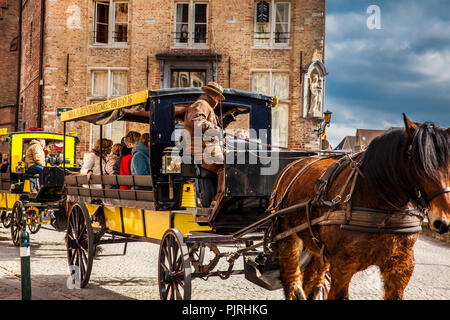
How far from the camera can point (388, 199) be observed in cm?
349

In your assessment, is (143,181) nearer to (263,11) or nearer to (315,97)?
(315,97)

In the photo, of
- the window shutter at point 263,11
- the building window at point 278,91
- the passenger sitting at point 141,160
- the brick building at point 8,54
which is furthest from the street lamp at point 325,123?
the brick building at point 8,54

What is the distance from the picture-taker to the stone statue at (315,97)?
1902 centimetres

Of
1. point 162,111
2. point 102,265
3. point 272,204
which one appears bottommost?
point 102,265

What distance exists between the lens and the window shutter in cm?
1958

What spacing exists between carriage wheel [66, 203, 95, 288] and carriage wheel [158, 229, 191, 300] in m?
1.48

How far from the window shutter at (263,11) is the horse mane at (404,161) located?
16.9m

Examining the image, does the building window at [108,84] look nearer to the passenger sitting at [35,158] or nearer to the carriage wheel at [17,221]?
the passenger sitting at [35,158]

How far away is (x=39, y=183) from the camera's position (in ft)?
34.6

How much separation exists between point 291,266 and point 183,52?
16110 millimetres
